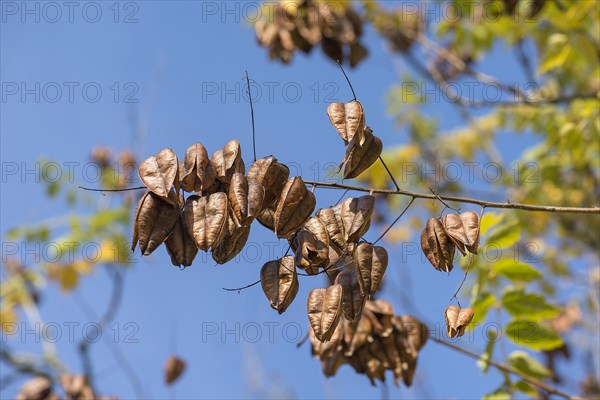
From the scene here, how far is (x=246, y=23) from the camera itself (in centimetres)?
909

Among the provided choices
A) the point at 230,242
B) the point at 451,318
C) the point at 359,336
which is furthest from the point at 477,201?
the point at 359,336

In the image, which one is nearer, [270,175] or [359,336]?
[270,175]

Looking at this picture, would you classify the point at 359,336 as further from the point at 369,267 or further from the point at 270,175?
the point at 270,175

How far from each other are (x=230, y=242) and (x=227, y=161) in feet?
0.97

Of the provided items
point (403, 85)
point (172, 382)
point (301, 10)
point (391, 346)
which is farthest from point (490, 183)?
point (391, 346)

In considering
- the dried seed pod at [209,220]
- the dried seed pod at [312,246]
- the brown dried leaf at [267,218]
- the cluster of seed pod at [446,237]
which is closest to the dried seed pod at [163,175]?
the dried seed pod at [209,220]

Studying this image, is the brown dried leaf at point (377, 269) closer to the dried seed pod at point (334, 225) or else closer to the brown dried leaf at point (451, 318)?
the dried seed pod at point (334, 225)

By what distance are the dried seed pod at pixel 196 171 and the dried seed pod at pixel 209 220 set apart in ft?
0.36

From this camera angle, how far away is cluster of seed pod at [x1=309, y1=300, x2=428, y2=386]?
3809 millimetres

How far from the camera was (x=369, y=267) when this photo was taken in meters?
2.60

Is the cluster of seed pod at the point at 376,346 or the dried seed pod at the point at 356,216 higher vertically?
the dried seed pod at the point at 356,216

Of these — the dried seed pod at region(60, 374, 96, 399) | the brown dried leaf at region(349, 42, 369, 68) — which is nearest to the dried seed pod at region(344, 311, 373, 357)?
the dried seed pod at region(60, 374, 96, 399)

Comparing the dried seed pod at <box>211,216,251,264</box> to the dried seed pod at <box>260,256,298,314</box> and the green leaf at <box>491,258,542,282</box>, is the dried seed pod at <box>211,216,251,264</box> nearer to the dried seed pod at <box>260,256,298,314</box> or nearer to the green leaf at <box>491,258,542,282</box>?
the dried seed pod at <box>260,256,298,314</box>

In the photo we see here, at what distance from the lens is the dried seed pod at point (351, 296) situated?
8.96ft
